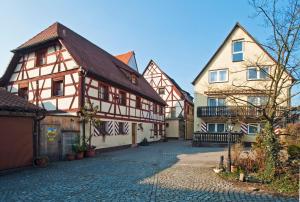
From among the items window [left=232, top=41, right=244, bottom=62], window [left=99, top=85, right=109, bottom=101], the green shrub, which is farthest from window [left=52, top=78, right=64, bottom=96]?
window [left=232, top=41, right=244, bottom=62]

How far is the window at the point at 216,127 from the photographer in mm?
23636

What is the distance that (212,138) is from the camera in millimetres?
21203

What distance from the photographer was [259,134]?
8.77 metres

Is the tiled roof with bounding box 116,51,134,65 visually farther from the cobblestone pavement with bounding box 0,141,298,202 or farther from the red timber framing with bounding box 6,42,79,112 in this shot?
the cobblestone pavement with bounding box 0,141,298,202

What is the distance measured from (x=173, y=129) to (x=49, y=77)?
65.7ft

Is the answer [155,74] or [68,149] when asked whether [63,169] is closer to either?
[68,149]

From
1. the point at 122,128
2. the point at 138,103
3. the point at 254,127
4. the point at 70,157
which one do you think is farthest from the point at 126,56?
the point at 70,157

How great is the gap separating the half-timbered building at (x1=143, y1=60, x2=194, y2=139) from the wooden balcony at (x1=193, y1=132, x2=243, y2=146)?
10599 millimetres

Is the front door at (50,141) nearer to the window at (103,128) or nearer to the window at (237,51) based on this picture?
the window at (103,128)

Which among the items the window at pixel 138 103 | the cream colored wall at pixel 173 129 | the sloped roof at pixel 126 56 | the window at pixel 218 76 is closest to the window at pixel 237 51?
the window at pixel 218 76

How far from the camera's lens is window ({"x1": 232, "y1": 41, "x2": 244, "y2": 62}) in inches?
881

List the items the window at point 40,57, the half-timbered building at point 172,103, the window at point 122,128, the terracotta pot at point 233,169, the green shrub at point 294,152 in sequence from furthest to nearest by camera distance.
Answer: the half-timbered building at point 172,103 < the window at point 122,128 < the window at point 40,57 < the green shrub at point 294,152 < the terracotta pot at point 233,169

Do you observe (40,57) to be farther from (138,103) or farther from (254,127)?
(254,127)

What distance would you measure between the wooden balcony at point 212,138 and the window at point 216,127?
7.75ft
